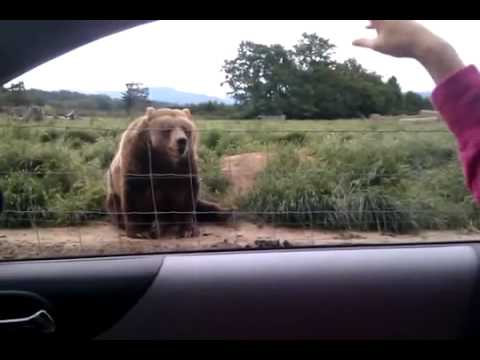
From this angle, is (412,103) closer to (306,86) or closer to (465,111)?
(306,86)

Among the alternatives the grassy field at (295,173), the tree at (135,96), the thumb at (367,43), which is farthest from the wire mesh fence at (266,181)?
the thumb at (367,43)

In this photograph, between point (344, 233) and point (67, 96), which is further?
point (344, 233)

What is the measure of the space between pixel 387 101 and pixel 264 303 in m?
0.73

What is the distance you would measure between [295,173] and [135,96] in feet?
2.01

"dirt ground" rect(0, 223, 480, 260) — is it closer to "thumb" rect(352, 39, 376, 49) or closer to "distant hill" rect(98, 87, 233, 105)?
"distant hill" rect(98, 87, 233, 105)

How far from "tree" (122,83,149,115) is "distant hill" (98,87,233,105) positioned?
0.06 feet

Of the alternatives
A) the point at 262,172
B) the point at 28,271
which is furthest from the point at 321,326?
the point at 28,271

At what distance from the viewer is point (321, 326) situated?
1.99 metres

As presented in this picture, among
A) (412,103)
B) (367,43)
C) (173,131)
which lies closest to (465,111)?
(367,43)

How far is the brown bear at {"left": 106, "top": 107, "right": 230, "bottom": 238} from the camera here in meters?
2.24

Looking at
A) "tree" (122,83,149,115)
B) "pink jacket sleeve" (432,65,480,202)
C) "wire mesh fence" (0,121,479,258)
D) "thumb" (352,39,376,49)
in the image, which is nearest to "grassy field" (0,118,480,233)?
"wire mesh fence" (0,121,479,258)

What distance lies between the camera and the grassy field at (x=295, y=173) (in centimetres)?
209
